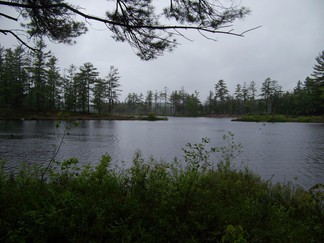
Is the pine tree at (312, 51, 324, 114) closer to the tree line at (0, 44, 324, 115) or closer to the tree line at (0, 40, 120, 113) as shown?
the tree line at (0, 44, 324, 115)

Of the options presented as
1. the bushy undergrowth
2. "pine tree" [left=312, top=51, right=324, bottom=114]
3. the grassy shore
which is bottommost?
the bushy undergrowth

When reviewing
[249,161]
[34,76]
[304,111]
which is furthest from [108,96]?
[304,111]

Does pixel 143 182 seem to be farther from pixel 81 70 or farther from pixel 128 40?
pixel 81 70

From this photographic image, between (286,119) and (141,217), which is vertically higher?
(286,119)

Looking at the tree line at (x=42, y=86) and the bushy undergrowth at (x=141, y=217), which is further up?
the tree line at (x=42, y=86)

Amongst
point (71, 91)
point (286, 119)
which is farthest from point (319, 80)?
point (71, 91)

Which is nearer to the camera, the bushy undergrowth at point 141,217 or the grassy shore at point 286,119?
the bushy undergrowth at point 141,217

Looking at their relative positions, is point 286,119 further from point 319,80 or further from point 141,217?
point 141,217

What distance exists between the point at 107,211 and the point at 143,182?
7.25 feet

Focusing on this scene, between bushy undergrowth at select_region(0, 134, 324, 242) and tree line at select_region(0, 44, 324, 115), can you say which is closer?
bushy undergrowth at select_region(0, 134, 324, 242)

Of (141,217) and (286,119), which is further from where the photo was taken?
(286,119)

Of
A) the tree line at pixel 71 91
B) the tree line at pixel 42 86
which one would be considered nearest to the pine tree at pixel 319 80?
the tree line at pixel 71 91

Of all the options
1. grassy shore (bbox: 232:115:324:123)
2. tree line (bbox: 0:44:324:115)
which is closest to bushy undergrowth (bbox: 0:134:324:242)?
tree line (bbox: 0:44:324:115)

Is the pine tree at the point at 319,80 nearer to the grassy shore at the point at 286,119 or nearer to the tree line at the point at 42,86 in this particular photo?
the grassy shore at the point at 286,119
